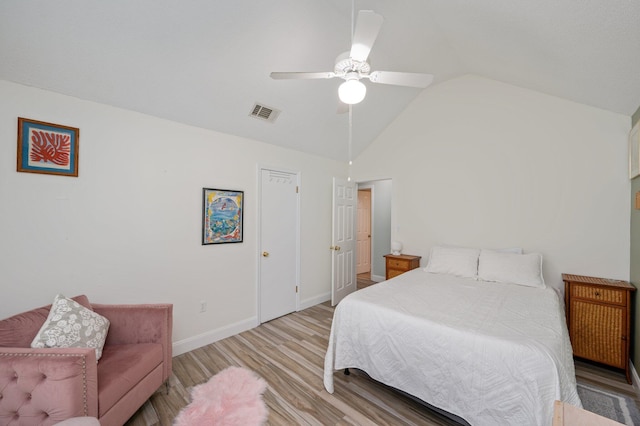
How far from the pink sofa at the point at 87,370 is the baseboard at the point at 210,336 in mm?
670

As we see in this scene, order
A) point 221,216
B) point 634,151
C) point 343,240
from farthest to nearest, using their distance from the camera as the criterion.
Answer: point 343,240 → point 221,216 → point 634,151

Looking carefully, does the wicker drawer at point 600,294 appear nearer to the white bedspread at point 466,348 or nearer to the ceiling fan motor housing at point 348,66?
the white bedspread at point 466,348

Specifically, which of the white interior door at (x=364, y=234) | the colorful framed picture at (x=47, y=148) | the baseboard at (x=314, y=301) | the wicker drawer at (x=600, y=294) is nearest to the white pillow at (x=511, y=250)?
the wicker drawer at (x=600, y=294)

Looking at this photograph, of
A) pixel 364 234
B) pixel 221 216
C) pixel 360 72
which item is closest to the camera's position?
pixel 360 72

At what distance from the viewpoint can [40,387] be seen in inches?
51.5

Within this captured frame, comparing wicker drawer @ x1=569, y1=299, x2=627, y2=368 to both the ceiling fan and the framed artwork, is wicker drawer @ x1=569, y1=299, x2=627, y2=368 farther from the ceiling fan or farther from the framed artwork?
the framed artwork

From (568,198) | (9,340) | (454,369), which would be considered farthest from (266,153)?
(568,198)

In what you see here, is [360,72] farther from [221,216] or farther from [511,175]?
[511,175]

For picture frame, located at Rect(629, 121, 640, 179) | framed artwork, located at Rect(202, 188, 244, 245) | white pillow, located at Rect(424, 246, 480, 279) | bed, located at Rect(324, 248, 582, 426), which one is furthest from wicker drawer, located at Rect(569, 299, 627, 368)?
framed artwork, located at Rect(202, 188, 244, 245)

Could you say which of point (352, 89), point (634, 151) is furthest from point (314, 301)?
point (634, 151)

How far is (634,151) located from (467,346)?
2.47 metres

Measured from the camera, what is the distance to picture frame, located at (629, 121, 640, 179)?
2.21m

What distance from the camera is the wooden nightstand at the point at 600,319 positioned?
228 centimetres

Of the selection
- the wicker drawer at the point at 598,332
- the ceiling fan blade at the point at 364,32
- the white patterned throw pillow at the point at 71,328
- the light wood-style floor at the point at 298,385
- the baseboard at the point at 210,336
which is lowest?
the light wood-style floor at the point at 298,385
